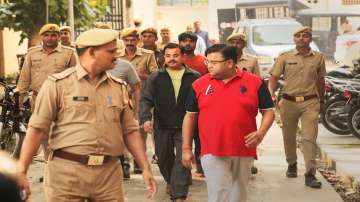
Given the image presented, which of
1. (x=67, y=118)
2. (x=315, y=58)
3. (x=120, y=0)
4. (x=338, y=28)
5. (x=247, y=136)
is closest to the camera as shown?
(x=67, y=118)

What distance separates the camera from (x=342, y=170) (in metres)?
9.38

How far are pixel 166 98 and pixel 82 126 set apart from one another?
3318 millimetres

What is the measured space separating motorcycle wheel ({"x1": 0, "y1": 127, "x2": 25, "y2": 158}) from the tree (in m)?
7.17

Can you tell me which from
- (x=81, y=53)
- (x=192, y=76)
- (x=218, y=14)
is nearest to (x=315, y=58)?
(x=192, y=76)

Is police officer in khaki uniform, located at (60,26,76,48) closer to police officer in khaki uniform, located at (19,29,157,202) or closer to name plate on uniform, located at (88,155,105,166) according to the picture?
police officer in khaki uniform, located at (19,29,157,202)

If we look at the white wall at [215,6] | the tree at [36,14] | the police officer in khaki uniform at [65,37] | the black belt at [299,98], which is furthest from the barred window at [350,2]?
the black belt at [299,98]

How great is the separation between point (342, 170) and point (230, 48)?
14.2 feet

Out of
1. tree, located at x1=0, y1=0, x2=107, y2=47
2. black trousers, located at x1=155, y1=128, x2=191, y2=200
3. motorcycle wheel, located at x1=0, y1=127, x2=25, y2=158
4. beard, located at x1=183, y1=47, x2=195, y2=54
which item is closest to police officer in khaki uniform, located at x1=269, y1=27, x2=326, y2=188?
beard, located at x1=183, y1=47, x2=195, y2=54

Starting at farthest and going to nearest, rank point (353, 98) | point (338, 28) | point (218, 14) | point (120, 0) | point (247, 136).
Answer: point (120, 0) < point (218, 14) < point (338, 28) < point (353, 98) < point (247, 136)

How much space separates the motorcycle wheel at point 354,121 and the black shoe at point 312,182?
3505 mm

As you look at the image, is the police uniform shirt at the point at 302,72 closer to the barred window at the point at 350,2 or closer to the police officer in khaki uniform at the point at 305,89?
the police officer in khaki uniform at the point at 305,89

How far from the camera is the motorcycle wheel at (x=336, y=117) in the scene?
1247cm

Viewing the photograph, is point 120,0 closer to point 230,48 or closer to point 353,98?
point 353,98

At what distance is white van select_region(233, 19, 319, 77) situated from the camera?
2012 cm
